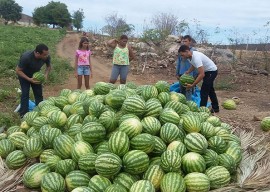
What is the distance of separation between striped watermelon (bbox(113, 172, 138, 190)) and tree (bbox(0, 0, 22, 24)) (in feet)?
233

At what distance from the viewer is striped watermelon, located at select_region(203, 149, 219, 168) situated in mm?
4293

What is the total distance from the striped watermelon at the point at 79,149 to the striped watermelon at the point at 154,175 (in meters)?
0.76

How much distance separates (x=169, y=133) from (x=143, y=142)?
46 centimetres

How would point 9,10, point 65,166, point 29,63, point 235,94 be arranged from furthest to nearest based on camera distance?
point 9,10 → point 235,94 → point 29,63 → point 65,166

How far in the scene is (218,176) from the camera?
409 centimetres

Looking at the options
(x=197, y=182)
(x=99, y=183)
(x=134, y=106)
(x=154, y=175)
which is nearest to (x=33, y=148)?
(x=99, y=183)

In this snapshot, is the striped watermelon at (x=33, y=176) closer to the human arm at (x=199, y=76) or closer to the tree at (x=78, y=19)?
the human arm at (x=199, y=76)

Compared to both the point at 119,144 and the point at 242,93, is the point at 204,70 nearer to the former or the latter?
the point at 119,144

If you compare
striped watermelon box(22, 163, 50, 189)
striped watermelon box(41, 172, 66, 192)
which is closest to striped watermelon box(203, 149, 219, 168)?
striped watermelon box(41, 172, 66, 192)

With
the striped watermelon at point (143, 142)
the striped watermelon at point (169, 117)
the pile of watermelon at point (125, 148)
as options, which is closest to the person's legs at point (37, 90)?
the pile of watermelon at point (125, 148)

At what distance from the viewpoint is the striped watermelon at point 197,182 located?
388cm

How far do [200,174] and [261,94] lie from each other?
31.0 ft

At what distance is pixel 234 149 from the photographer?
4.66 metres

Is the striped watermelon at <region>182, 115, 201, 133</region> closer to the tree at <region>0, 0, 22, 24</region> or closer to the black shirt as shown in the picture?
the black shirt
